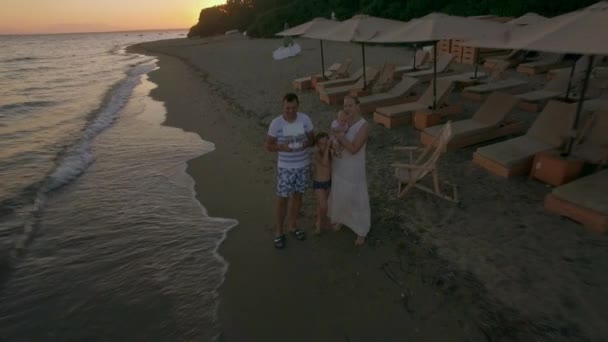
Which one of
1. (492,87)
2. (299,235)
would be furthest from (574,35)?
(492,87)

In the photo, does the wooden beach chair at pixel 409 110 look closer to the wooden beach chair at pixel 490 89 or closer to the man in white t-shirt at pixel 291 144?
the wooden beach chair at pixel 490 89

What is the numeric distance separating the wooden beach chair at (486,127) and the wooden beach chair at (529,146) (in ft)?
2.35

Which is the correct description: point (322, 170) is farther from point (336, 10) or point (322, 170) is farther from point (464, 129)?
point (336, 10)

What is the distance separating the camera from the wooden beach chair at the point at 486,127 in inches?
246

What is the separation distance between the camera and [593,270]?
128 inches

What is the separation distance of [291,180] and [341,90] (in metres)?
7.13

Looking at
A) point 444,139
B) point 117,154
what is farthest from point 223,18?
point 444,139

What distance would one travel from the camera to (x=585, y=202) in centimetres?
384

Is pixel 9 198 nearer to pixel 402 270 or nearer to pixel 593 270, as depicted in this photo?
pixel 402 270

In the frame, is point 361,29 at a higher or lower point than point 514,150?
higher

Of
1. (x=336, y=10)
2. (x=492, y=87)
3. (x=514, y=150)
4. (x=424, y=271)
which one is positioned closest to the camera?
(x=424, y=271)

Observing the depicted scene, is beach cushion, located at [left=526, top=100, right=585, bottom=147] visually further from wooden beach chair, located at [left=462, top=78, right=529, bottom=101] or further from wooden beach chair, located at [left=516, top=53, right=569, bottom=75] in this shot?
wooden beach chair, located at [left=516, top=53, right=569, bottom=75]

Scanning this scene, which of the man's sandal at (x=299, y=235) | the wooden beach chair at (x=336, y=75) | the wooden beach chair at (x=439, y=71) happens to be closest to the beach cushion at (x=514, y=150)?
the man's sandal at (x=299, y=235)

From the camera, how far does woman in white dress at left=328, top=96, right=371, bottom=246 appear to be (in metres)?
3.47
